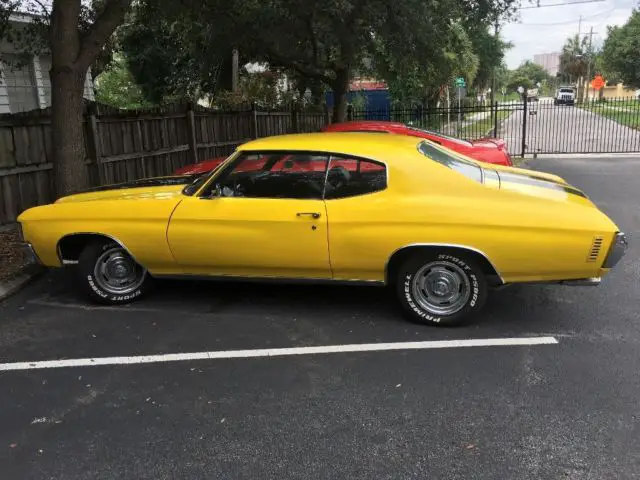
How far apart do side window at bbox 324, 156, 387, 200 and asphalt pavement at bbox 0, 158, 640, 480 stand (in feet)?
3.49

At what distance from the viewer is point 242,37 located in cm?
1264

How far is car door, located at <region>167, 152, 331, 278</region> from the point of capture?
470 centimetres

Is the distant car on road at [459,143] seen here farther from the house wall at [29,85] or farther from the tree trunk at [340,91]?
the house wall at [29,85]

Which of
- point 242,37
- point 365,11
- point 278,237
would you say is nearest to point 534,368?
point 278,237

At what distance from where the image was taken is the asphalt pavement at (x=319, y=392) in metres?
3.00

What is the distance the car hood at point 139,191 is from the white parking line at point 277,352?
149cm

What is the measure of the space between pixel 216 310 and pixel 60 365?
4.58 feet

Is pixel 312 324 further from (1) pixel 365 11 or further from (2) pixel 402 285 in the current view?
(1) pixel 365 11

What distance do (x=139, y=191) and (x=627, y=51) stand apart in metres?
60.1

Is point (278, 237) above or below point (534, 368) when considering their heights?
above

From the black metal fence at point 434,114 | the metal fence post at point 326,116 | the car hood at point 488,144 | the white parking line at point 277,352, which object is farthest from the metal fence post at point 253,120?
the white parking line at point 277,352

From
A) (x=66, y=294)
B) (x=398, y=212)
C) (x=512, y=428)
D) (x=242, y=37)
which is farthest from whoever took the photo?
(x=242, y=37)

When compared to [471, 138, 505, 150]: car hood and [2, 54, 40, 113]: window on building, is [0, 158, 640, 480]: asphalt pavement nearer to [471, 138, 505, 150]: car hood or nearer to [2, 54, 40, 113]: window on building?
[471, 138, 505, 150]: car hood

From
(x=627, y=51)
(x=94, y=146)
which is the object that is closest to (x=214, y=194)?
(x=94, y=146)
